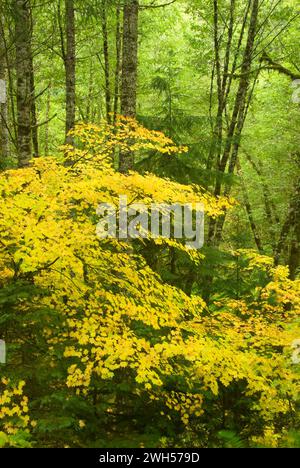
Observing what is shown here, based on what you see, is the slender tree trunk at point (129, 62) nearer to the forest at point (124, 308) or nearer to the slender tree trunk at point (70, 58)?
the forest at point (124, 308)

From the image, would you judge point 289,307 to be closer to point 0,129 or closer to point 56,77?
point 0,129

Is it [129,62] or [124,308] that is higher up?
[129,62]

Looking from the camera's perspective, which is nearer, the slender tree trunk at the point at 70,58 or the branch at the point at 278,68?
the slender tree trunk at the point at 70,58

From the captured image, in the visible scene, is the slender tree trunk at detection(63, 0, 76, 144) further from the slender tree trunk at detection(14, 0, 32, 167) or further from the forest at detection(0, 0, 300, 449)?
the slender tree trunk at detection(14, 0, 32, 167)

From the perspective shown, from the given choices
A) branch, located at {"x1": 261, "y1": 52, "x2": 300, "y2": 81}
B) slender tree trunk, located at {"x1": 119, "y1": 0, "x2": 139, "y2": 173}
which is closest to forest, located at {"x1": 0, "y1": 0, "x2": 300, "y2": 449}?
slender tree trunk, located at {"x1": 119, "y1": 0, "x2": 139, "y2": 173}

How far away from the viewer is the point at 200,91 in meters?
17.1

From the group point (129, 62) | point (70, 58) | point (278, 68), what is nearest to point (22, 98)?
point (70, 58)

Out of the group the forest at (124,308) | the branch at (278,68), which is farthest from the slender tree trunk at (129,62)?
the branch at (278,68)

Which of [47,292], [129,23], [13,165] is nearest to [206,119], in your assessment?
[129,23]

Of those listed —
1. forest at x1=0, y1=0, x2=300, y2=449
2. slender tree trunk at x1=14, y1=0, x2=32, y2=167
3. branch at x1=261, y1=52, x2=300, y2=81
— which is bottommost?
forest at x1=0, y1=0, x2=300, y2=449

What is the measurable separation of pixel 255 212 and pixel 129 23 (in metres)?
12.3

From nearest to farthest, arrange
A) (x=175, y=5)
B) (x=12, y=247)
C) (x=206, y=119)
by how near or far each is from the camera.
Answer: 1. (x=12, y=247)
2. (x=206, y=119)
3. (x=175, y=5)

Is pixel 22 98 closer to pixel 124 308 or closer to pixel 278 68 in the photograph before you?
pixel 124 308
